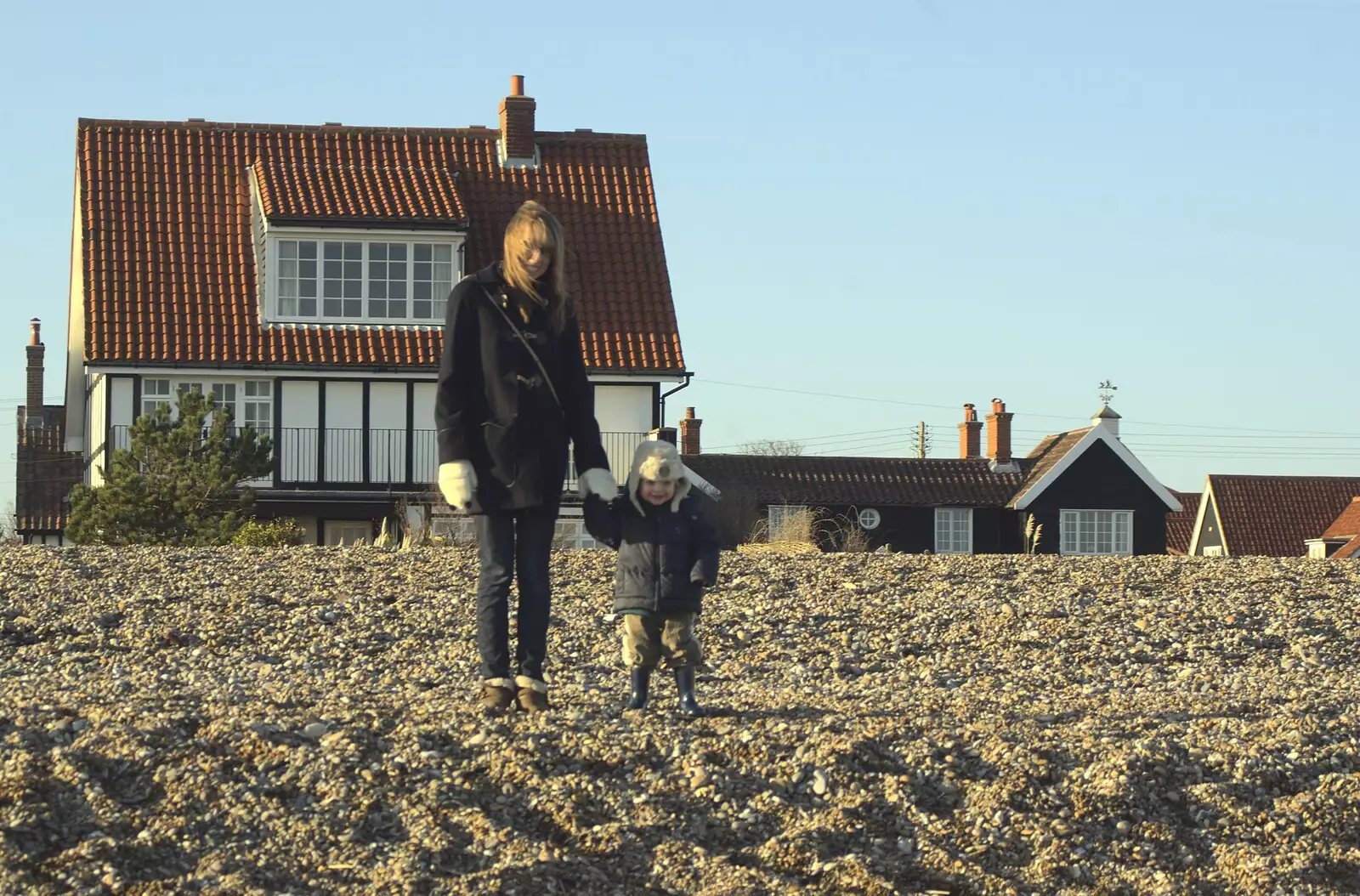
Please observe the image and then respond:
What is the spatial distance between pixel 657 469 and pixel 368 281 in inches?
831

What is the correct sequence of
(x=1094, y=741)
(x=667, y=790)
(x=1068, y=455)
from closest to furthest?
(x=667, y=790), (x=1094, y=741), (x=1068, y=455)

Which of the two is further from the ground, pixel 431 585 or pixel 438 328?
pixel 438 328

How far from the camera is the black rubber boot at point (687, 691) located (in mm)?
7180

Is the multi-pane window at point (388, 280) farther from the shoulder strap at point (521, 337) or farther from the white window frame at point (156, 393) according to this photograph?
the shoulder strap at point (521, 337)

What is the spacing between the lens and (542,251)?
6.93m

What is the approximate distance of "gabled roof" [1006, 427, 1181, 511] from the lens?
133 feet

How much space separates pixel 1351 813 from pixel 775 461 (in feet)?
113

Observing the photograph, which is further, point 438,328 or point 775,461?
point 775,461

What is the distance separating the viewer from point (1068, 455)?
40.7 m

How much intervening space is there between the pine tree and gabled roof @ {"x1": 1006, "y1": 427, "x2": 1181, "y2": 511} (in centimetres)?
2391

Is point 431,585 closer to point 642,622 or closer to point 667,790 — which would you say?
point 642,622

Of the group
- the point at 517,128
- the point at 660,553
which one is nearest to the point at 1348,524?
the point at 517,128

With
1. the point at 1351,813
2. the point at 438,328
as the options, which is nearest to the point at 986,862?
the point at 1351,813

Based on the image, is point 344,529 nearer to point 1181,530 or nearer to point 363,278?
point 363,278
